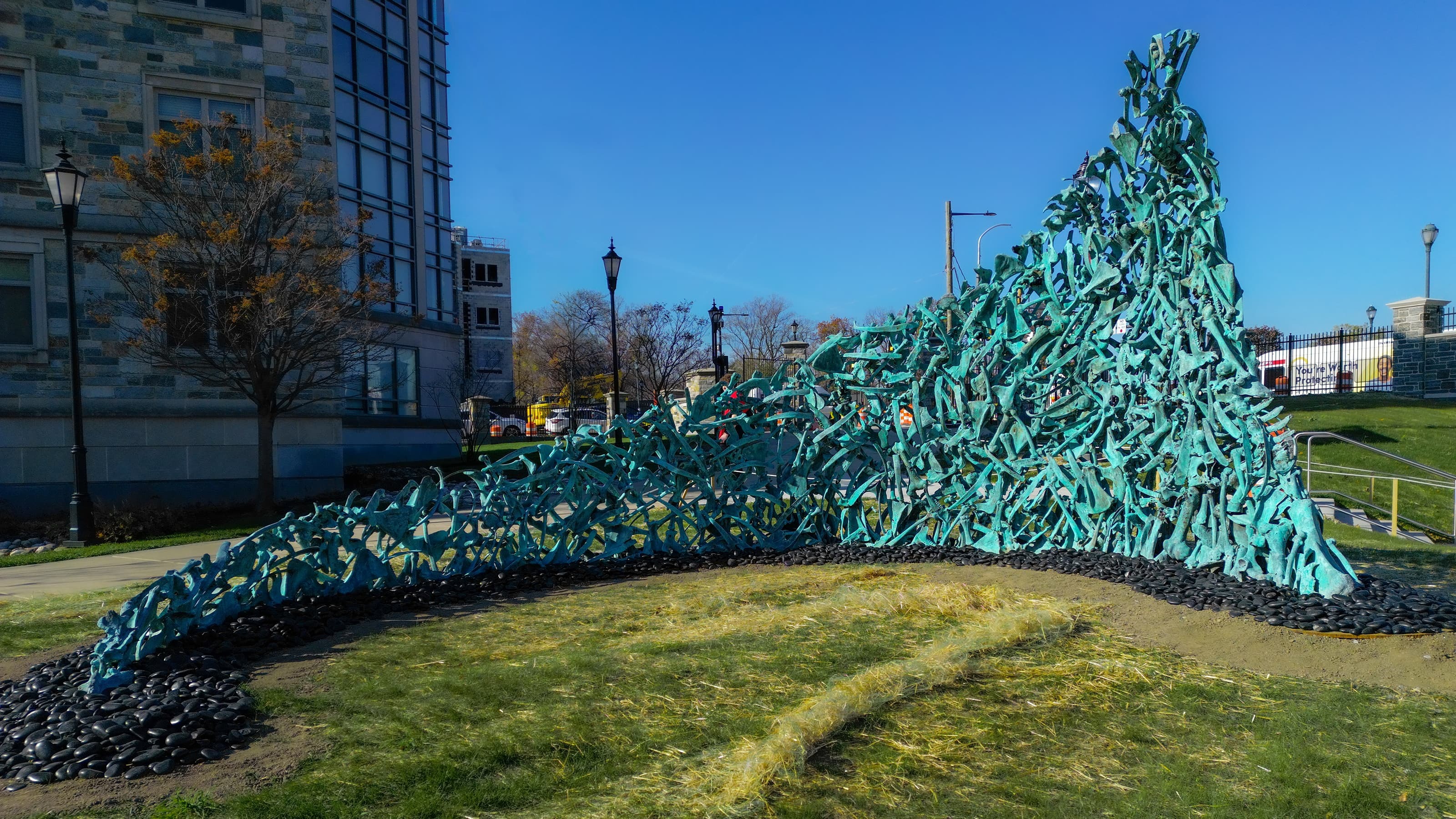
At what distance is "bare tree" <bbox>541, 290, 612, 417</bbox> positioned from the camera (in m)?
45.3

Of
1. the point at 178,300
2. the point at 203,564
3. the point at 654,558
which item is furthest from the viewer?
the point at 178,300

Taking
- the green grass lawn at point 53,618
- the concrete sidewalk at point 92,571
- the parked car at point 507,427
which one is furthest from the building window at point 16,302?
the parked car at point 507,427

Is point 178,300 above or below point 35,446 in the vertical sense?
above

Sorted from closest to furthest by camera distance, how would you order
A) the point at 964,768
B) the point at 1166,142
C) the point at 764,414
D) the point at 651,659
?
the point at 964,768
the point at 651,659
the point at 1166,142
the point at 764,414

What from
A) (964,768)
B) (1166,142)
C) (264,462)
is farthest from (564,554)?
(264,462)

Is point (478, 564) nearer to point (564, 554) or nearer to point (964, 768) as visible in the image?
point (564, 554)

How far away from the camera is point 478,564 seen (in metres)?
7.50

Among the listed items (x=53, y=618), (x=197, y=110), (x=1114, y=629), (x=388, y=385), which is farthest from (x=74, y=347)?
(x=1114, y=629)

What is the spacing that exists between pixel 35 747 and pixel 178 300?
1078 centimetres

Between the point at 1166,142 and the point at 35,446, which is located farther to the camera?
the point at 35,446

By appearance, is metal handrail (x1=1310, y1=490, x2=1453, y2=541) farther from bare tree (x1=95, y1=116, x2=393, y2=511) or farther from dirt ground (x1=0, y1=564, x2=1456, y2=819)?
bare tree (x1=95, y1=116, x2=393, y2=511)

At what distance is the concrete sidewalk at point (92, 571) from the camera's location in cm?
832

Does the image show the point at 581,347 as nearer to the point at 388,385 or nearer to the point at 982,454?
the point at 388,385

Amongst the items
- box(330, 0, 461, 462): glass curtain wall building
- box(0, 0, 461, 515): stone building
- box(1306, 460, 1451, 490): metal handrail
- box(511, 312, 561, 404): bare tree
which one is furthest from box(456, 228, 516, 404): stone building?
box(1306, 460, 1451, 490): metal handrail
